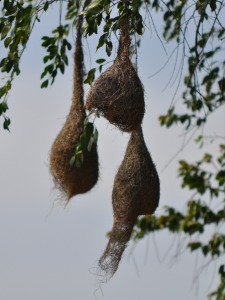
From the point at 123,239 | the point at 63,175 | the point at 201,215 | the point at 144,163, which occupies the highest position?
the point at 201,215

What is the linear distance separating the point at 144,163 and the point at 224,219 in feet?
4.78

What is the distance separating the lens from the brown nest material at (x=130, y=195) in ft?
10.8

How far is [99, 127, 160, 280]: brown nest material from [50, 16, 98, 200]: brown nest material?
31 centimetres

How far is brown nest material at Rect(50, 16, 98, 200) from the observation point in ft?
12.2

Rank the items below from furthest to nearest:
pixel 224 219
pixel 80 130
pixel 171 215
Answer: pixel 171 215 → pixel 224 219 → pixel 80 130

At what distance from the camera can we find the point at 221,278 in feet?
14.1

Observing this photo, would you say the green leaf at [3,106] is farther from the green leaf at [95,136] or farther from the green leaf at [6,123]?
the green leaf at [95,136]

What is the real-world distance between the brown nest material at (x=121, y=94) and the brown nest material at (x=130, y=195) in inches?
7.4

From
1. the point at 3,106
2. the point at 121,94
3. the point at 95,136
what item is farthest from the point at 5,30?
the point at 95,136

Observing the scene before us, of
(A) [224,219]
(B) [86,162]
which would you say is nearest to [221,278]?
(A) [224,219]

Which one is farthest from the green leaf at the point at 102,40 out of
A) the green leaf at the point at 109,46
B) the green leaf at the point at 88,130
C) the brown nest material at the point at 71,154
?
the brown nest material at the point at 71,154

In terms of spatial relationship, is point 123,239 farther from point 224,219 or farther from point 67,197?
point 224,219

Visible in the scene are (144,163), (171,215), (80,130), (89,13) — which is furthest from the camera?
(171,215)

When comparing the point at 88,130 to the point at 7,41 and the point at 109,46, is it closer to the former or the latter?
the point at 109,46
